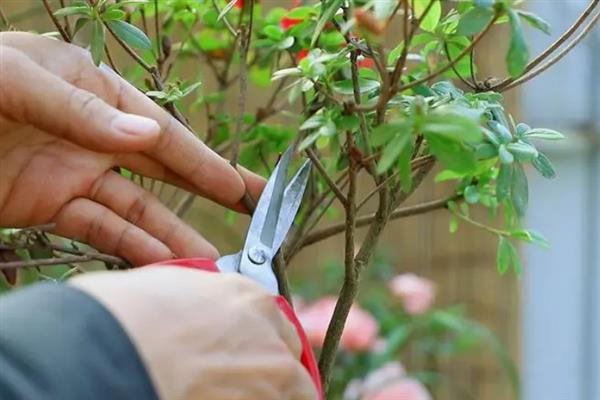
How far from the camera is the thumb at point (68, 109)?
648 millimetres

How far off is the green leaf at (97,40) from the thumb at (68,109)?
26mm

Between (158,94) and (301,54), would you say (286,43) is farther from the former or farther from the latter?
(158,94)

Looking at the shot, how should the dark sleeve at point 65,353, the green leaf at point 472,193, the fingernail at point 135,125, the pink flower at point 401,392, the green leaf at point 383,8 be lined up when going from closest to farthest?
the dark sleeve at point 65,353, the green leaf at point 383,8, the fingernail at point 135,125, the green leaf at point 472,193, the pink flower at point 401,392

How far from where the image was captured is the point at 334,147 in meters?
0.71

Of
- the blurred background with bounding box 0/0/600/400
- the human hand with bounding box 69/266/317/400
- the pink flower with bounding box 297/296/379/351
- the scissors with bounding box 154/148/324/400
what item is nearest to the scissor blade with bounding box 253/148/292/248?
the scissors with bounding box 154/148/324/400

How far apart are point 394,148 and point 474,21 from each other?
10cm

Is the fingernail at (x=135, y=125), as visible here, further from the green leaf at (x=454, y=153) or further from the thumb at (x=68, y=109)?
the green leaf at (x=454, y=153)

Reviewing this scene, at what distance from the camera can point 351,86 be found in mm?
662

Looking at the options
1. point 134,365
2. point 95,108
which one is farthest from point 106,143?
point 134,365

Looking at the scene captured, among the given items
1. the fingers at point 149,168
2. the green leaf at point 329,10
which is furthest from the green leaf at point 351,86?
the fingers at point 149,168

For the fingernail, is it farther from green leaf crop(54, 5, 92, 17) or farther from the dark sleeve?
the dark sleeve

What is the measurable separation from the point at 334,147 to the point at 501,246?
0.57ft

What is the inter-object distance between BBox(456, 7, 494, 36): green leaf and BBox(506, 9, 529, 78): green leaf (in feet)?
0.05

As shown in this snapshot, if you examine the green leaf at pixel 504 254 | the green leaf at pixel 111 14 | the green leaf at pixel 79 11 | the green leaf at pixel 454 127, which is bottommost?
the green leaf at pixel 504 254
